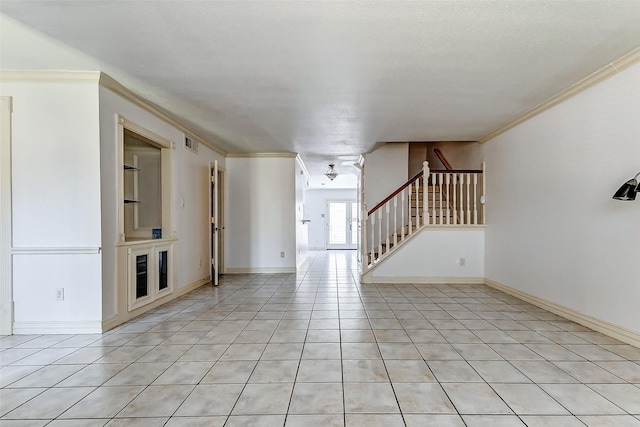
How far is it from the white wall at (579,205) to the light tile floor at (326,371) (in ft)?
1.29

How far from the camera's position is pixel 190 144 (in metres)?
4.74

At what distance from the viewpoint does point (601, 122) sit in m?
2.89

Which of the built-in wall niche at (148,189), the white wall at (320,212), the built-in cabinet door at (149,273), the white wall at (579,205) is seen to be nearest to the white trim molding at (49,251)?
the built-in cabinet door at (149,273)

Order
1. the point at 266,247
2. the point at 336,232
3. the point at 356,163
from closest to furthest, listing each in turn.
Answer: the point at 266,247 → the point at 356,163 → the point at 336,232

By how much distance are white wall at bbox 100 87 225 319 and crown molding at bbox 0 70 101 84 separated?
14cm

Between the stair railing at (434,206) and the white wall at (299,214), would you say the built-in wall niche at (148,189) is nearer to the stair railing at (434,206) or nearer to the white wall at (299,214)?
the white wall at (299,214)

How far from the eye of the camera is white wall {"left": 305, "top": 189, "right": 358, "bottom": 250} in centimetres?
1195

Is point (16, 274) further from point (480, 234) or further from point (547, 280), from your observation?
point (480, 234)

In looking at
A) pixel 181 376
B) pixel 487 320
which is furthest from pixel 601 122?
pixel 181 376

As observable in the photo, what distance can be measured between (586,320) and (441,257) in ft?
7.48

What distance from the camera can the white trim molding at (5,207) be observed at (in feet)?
9.36

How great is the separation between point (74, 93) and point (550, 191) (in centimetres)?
503

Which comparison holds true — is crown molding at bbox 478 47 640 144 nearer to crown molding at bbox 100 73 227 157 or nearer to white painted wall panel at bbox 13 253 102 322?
crown molding at bbox 100 73 227 157

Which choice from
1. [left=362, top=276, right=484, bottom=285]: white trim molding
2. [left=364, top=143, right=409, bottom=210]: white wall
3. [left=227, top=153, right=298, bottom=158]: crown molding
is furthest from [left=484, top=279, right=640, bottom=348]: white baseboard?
[left=227, top=153, right=298, bottom=158]: crown molding
